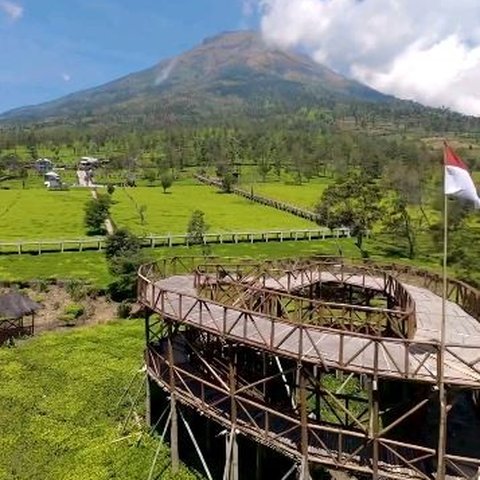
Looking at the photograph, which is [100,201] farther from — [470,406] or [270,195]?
[470,406]

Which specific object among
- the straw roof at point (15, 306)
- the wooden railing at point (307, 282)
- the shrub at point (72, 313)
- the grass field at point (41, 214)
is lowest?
the shrub at point (72, 313)

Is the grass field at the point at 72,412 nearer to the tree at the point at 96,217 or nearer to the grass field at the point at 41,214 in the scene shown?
the grass field at the point at 41,214

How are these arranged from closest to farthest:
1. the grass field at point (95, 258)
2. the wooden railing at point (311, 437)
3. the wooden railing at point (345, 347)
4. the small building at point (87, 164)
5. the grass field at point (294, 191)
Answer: the wooden railing at point (345, 347)
the wooden railing at point (311, 437)
the grass field at point (95, 258)
the grass field at point (294, 191)
the small building at point (87, 164)

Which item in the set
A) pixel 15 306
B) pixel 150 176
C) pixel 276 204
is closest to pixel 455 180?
pixel 15 306

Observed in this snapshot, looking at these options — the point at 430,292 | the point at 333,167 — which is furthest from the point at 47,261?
the point at 333,167

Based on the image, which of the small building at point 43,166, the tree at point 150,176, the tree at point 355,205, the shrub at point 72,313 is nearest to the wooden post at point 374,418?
the shrub at point 72,313
